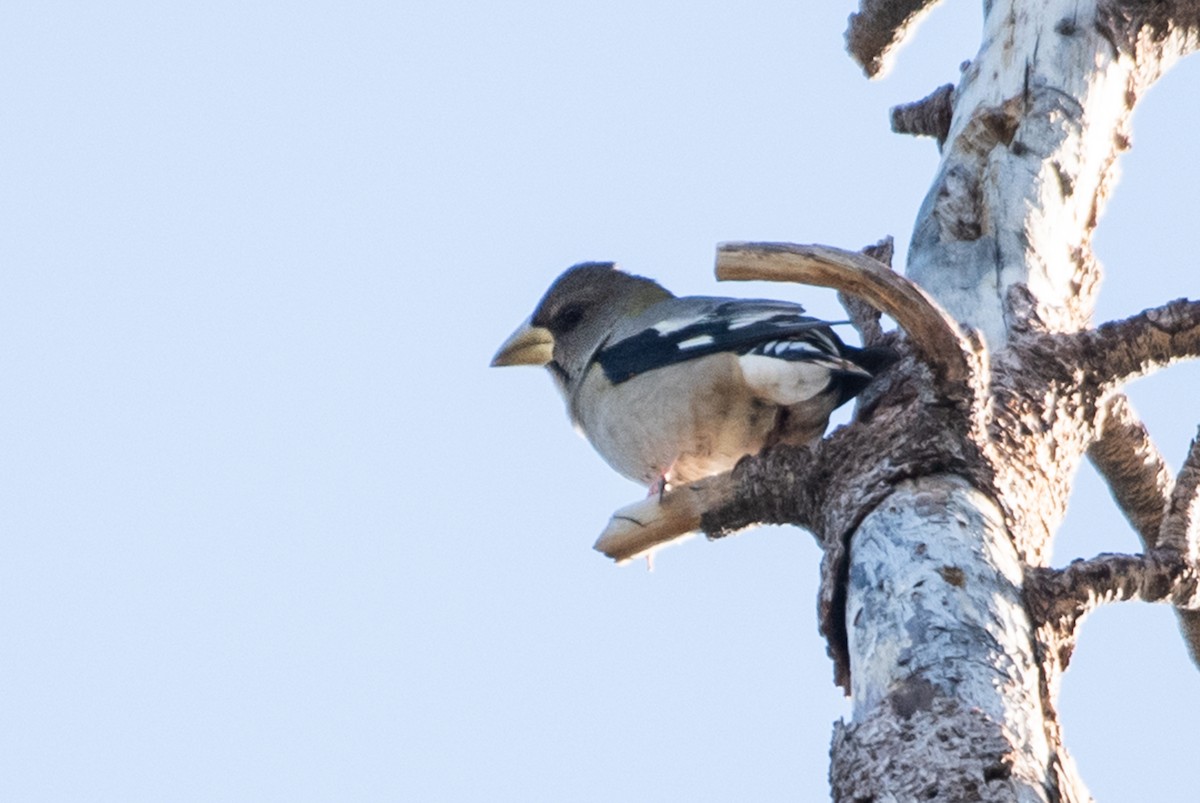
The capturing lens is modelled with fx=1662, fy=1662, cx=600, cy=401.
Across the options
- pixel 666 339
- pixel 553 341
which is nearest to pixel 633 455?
pixel 666 339

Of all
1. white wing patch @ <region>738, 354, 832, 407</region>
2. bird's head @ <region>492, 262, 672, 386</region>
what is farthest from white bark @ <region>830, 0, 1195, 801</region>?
bird's head @ <region>492, 262, 672, 386</region>

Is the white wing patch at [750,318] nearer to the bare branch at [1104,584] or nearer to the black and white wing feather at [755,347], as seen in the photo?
the black and white wing feather at [755,347]

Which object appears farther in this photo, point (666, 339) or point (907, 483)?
point (666, 339)

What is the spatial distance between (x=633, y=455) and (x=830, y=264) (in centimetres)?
212

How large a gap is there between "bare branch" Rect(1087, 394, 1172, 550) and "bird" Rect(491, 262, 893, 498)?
0.66m

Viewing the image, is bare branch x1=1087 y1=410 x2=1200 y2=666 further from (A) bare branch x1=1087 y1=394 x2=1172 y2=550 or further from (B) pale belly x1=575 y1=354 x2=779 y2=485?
(B) pale belly x1=575 y1=354 x2=779 y2=485

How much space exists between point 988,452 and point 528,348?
136 inches

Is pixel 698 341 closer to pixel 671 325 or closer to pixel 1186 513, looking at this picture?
pixel 671 325

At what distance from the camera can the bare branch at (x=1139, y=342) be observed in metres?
3.55

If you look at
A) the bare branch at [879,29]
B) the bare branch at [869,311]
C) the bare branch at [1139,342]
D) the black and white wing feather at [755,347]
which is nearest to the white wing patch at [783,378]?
the black and white wing feather at [755,347]

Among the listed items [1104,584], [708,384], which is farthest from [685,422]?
[1104,584]

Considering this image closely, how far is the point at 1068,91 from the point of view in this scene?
4.42 m

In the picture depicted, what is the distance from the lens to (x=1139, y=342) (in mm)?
3590

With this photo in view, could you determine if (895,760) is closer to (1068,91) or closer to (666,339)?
(1068,91)
